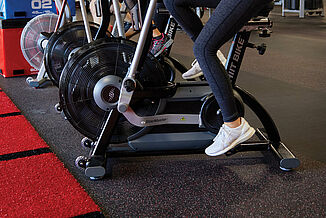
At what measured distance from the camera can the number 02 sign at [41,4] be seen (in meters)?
4.25

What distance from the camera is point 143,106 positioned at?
7.23 feet

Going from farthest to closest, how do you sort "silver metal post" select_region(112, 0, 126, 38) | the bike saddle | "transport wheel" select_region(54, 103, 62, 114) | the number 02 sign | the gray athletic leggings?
the number 02 sign < "transport wheel" select_region(54, 103, 62, 114) < "silver metal post" select_region(112, 0, 126, 38) < the bike saddle < the gray athletic leggings

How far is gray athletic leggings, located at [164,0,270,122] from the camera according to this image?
172 cm

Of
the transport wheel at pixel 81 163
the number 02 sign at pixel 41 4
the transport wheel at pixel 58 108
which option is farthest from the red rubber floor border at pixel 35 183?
the number 02 sign at pixel 41 4

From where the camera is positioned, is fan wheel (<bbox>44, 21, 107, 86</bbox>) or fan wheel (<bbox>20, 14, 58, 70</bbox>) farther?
fan wheel (<bbox>20, 14, 58, 70</bbox>)

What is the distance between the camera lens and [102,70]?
2201 mm

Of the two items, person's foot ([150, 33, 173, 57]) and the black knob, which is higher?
the black knob

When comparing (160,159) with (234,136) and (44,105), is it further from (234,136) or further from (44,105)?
(44,105)

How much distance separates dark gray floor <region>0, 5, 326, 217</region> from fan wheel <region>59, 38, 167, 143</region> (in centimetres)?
27

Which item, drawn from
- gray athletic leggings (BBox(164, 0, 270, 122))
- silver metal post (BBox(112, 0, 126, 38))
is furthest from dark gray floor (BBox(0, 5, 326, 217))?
silver metal post (BBox(112, 0, 126, 38))

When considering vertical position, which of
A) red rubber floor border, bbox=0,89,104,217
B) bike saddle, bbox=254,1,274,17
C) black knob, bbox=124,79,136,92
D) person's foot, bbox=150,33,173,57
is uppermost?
bike saddle, bbox=254,1,274,17

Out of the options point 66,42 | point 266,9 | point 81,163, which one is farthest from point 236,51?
point 66,42

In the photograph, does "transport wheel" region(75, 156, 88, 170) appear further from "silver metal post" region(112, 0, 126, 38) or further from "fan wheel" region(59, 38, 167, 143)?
"silver metal post" region(112, 0, 126, 38)

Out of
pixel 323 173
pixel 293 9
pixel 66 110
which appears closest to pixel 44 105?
pixel 66 110
